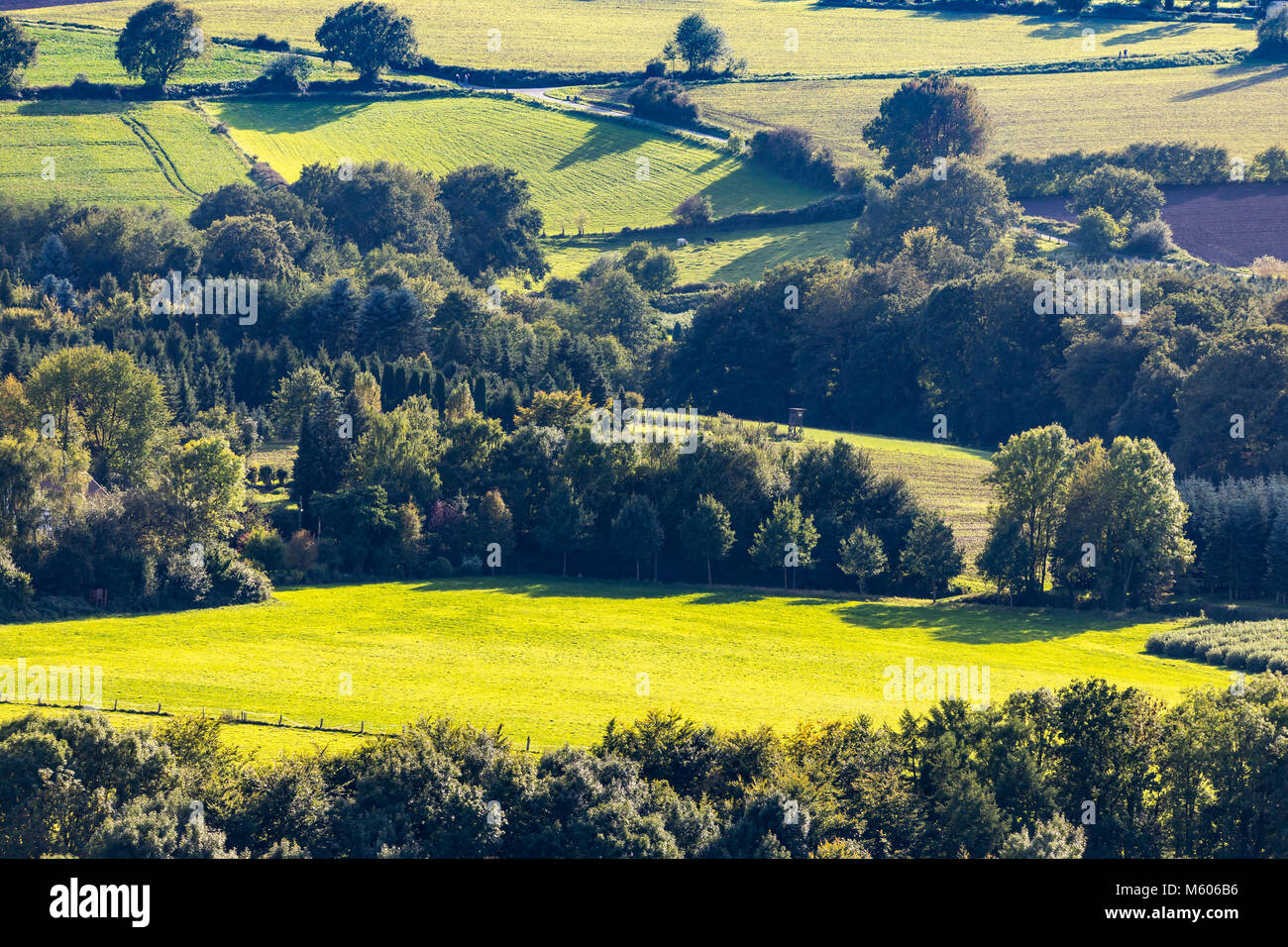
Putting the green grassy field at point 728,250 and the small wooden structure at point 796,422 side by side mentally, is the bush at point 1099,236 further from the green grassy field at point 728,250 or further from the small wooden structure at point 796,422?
the small wooden structure at point 796,422

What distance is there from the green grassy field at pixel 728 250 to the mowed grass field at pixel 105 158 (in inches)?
1654

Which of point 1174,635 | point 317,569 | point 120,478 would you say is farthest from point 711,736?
point 120,478

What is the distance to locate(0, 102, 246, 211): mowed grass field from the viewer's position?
184500mm

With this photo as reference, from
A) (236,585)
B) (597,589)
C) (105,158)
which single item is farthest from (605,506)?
(105,158)

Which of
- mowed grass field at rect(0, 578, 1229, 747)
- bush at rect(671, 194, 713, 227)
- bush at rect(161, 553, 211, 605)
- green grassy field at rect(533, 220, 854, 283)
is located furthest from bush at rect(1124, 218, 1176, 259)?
bush at rect(161, 553, 211, 605)

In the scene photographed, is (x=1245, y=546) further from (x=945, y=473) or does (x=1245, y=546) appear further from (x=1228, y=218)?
(x=1228, y=218)

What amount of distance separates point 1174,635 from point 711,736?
38066 mm

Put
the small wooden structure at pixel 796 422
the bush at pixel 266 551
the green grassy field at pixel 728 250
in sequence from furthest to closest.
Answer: the green grassy field at pixel 728 250, the small wooden structure at pixel 796 422, the bush at pixel 266 551

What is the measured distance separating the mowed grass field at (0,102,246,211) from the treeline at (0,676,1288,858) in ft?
442

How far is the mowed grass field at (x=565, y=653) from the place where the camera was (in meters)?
76.2

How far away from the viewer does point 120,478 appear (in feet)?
364

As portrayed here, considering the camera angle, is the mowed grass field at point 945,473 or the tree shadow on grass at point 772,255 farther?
the tree shadow on grass at point 772,255

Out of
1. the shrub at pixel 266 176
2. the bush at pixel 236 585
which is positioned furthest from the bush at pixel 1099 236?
the bush at pixel 236 585
